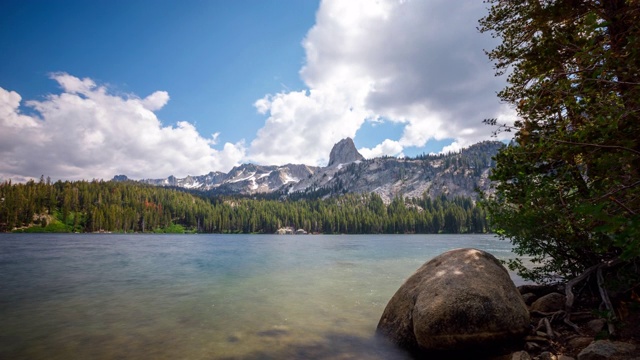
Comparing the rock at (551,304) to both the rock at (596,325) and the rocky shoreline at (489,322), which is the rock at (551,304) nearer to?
the rocky shoreline at (489,322)

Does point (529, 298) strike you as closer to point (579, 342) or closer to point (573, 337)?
point (573, 337)

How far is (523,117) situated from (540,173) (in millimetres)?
1840

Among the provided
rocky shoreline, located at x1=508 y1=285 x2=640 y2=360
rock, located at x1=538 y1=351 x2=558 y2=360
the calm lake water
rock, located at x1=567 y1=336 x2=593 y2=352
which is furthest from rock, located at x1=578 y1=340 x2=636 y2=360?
the calm lake water

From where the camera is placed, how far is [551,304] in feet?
38.3

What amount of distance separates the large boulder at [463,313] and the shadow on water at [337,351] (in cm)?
58

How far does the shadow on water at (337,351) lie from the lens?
10.5m

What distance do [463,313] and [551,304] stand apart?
15.7ft

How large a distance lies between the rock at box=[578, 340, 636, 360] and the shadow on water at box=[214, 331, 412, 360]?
4766mm

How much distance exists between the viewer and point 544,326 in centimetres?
1017

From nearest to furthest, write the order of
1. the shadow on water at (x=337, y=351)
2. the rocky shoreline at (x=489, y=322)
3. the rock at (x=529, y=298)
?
the rocky shoreline at (x=489, y=322) < the shadow on water at (x=337, y=351) < the rock at (x=529, y=298)

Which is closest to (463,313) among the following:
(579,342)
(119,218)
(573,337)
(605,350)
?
(579,342)

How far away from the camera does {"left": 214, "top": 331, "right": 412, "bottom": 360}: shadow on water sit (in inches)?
413

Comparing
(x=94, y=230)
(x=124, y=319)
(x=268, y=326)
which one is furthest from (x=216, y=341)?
(x=94, y=230)

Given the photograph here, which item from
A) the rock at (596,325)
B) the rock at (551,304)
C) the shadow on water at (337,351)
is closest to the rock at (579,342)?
the rock at (596,325)
